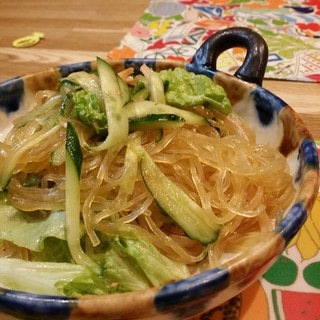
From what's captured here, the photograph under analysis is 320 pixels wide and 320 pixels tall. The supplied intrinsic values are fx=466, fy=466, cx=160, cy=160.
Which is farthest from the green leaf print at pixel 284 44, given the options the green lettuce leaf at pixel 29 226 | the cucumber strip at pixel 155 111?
the green lettuce leaf at pixel 29 226

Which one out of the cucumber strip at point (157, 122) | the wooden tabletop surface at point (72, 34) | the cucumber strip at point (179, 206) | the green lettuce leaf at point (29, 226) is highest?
the cucumber strip at point (157, 122)

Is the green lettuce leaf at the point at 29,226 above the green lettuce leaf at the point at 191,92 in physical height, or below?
below

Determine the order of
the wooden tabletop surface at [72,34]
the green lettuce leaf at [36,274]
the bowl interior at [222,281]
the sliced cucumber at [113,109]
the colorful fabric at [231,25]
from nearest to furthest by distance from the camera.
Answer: the bowl interior at [222,281] < the green lettuce leaf at [36,274] < the sliced cucumber at [113,109] < the wooden tabletop surface at [72,34] < the colorful fabric at [231,25]

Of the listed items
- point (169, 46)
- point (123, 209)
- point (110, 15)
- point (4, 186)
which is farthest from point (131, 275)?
point (110, 15)

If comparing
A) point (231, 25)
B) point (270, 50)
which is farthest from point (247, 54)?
point (231, 25)

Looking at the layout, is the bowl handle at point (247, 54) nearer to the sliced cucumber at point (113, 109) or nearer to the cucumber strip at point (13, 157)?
the sliced cucumber at point (113, 109)

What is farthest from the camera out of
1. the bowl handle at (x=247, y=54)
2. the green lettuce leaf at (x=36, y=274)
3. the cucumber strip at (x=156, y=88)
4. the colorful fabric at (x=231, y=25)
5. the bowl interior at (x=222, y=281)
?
the colorful fabric at (x=231, y=25)

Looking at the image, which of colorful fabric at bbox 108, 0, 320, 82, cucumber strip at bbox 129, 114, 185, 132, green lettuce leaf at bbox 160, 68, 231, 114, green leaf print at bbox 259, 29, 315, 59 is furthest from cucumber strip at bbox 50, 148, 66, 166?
→ green leaf print at bbox 259, 29, 315, 59

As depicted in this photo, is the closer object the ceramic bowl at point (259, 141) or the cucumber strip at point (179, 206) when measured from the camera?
the ceramic bowl at point (259, 141)

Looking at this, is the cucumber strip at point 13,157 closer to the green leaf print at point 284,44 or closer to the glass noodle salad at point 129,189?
the glass noodle salad at point 129,189
